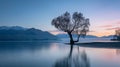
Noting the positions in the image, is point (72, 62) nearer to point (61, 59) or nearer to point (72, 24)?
point (61, 59)

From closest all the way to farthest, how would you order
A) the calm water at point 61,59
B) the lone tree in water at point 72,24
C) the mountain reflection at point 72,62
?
the mountain reflection at point 72,62 < the calm water at point 61,59 < the lone tree in water at point 72,24

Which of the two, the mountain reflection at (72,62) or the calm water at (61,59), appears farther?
the calm water at (61,59)

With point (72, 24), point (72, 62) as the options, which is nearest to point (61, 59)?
point (72, 62)

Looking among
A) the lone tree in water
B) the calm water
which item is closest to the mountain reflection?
the calm water

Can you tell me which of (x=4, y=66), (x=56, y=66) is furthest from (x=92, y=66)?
(x=4, y=66)

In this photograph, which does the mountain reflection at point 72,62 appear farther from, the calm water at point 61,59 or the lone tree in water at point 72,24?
the lone tree in water at point 72,24

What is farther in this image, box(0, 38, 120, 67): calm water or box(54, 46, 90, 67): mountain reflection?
box(0, 38, 120, 67): calm water

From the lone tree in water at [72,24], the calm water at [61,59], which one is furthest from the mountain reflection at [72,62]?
the lone tree in water at [72,24]

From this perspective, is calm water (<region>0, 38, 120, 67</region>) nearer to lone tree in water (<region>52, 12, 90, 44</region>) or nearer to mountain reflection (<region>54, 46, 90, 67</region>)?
mountain reflection (<region>54, 46, 90, 67</region>)

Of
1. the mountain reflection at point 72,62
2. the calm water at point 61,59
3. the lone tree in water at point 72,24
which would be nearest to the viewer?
the mountain reflection at point 72,62

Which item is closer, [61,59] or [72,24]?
[61,59]

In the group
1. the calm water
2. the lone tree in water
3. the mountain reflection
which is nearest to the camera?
the mountain reflection

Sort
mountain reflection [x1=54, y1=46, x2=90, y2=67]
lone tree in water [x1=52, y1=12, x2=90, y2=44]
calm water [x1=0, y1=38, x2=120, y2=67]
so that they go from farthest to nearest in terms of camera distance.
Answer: lone tree in water [x1=52, y1=12, x2=90, y2=44]
calm water [x1=0, y1=38, x2=120, y2=67]
mountain reflection [x1=54, y1=46, x2=90, y2=67]

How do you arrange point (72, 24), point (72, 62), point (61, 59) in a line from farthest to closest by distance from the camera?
point (72, 24) → point (61, 59) → point (72, 62)
